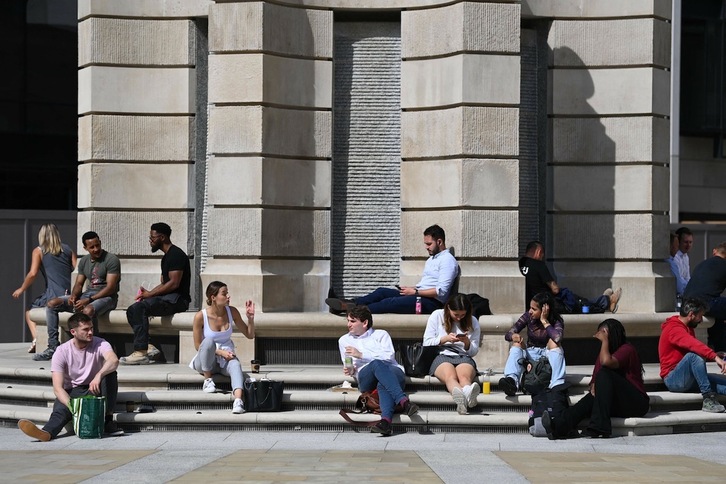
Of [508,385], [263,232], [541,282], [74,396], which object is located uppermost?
[263,232]

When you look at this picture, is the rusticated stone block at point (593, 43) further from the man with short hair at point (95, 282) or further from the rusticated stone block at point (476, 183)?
the man with short hair at point (95, 282)

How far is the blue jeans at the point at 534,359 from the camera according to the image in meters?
14.8

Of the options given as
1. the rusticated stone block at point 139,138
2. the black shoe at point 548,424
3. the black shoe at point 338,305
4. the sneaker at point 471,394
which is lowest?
the black shoe at point 548,424

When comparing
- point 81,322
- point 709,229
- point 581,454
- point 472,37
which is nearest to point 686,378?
point 581,454

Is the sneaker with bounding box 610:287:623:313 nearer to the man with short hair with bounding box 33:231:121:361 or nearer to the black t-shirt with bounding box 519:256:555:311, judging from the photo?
the black t-shirt with bounding box 519:256:555:311

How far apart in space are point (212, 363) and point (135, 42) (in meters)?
5.64

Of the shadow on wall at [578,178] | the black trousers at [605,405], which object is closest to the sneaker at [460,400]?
the black trousers at [605,405]

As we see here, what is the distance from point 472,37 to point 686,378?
497cm

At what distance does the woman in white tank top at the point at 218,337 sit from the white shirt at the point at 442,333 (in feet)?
6.67

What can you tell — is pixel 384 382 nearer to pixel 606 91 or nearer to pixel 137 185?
pixel 137 185

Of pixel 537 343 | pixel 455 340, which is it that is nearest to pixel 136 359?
pixel 455 340

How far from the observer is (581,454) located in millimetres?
12828

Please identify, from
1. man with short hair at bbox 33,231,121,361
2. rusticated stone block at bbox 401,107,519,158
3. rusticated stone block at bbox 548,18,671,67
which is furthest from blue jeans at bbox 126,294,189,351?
rusticated stone block at bbox 548,18,671,67

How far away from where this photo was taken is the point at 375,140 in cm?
1830
